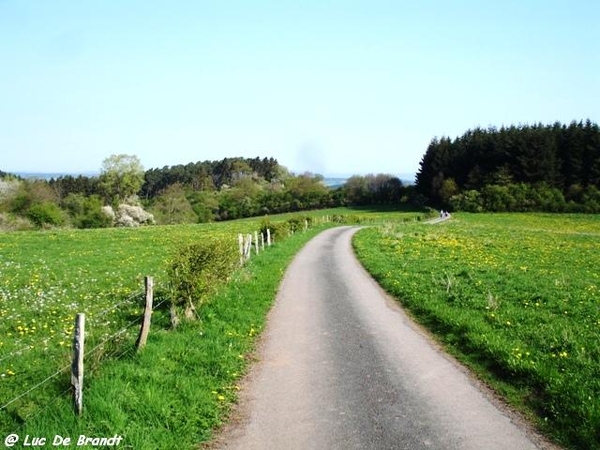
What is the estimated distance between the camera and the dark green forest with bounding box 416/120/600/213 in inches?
3361

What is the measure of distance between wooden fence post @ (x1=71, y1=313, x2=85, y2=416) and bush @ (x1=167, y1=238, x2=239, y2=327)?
4.76 m

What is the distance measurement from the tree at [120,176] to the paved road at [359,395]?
108 m

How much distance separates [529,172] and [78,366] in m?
99.5

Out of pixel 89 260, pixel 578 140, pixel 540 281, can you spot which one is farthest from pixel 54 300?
pixel 578 140

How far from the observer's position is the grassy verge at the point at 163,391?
6.78 meters

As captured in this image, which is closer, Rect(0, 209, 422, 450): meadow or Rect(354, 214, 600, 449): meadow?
Rect(0, 209, 422, 450): meadow

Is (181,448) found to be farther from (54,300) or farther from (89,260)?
(89,260)

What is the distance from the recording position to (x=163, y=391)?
8.10m

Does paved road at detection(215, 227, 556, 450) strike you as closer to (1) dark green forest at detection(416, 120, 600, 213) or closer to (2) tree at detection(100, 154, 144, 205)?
(1) dark green forest at detection(416, 120, 600, 213)

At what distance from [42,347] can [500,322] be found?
11443 mm

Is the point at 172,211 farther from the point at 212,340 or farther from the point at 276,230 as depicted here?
the point at 212,340

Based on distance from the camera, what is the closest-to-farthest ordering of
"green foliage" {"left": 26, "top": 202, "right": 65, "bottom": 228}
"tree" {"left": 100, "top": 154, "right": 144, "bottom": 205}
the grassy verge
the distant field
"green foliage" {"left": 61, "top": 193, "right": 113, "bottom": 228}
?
the grassy verge
the distant field
"green foliage" {"left": 26, "top": 202, "right": 65, "bottom": 228}
"green foliage" {"left": 61, "top": 193, "right": 113, "bottom": 228}
"tree" {"left": 100, "top": 154, "right": 144, "bottom": 205}

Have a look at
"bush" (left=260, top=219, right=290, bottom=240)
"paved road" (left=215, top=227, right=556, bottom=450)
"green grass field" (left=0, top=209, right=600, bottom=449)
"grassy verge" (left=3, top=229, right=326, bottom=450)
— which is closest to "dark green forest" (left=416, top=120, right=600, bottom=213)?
"bush" (left=260, top=219, right=290, bottom=240)

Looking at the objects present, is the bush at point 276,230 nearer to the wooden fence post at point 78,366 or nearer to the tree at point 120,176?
the wooden fence post at point 78,366
